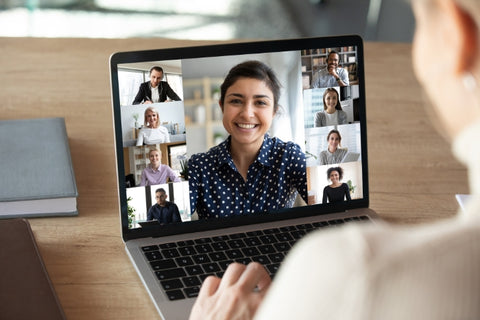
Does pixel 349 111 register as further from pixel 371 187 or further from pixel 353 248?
pixel 353 248

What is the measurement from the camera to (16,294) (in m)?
0.94

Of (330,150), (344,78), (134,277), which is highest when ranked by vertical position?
(344,78)

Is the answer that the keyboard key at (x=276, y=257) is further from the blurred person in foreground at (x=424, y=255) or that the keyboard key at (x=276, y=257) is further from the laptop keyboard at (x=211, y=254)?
the blurred person in foreground at (x=424, y=255)

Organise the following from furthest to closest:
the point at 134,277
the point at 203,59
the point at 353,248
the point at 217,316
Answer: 1. the point at 203,59
2. the point at 134,277
3. the point at 217,316
4. the point at 353,248

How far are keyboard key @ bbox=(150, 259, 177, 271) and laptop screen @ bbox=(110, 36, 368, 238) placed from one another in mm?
86

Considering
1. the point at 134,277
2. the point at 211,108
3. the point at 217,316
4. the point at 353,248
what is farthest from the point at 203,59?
the point at 353,248

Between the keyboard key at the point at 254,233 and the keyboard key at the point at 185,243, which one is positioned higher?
the keyboard key at the point at 254,233

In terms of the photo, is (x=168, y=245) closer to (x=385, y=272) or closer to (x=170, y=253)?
(x=170, y=253)

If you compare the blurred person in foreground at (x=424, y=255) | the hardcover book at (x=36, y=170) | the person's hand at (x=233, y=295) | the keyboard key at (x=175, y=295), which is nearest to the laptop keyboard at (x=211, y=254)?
the keyboard key at (x=175, y=295)

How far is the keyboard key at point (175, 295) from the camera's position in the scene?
3.15ft

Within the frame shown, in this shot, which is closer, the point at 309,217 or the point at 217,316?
the point at 217,316

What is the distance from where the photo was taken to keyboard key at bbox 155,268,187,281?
1.01 metres

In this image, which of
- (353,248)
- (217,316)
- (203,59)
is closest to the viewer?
(353,248)

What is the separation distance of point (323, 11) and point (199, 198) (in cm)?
256
